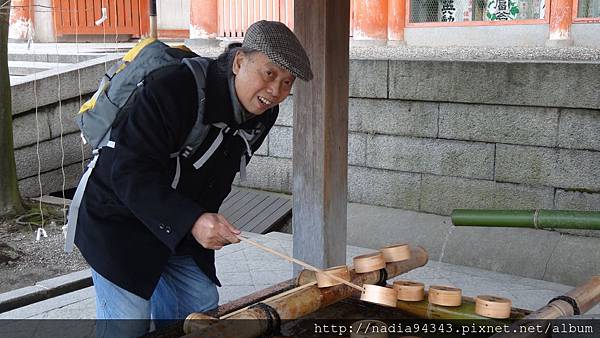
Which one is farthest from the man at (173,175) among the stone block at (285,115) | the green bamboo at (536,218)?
the stone block at (285,115)

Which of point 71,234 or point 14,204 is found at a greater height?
point 71,234

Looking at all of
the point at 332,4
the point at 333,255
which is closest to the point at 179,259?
the point at 333,255

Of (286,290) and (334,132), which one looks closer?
(286,290)

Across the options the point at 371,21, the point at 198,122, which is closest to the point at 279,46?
the point at 198,122

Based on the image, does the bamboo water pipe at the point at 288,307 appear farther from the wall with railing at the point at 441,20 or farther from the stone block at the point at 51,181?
the wall with railing at the point at 441,20

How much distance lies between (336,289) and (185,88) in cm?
80

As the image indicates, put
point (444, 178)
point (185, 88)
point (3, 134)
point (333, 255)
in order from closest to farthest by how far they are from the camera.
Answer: point (185, 88)
point (333, 255)
point (444, 178)
point (3, 134)

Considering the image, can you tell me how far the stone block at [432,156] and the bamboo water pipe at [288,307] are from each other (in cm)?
270

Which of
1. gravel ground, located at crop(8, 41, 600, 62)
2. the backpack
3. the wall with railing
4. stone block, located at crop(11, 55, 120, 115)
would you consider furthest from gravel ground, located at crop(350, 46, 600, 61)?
the backpack

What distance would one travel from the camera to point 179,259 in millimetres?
2441

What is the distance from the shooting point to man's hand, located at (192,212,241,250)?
1.98 m

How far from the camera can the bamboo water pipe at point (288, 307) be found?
1.80 meters

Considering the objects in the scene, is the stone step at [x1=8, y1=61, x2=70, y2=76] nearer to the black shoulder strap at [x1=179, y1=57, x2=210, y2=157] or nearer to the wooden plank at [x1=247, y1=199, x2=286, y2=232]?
the wooden plank at [x1=247, y1=199, x2=286, y2=232]

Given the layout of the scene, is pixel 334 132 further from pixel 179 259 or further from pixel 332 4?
pixel 179 259
